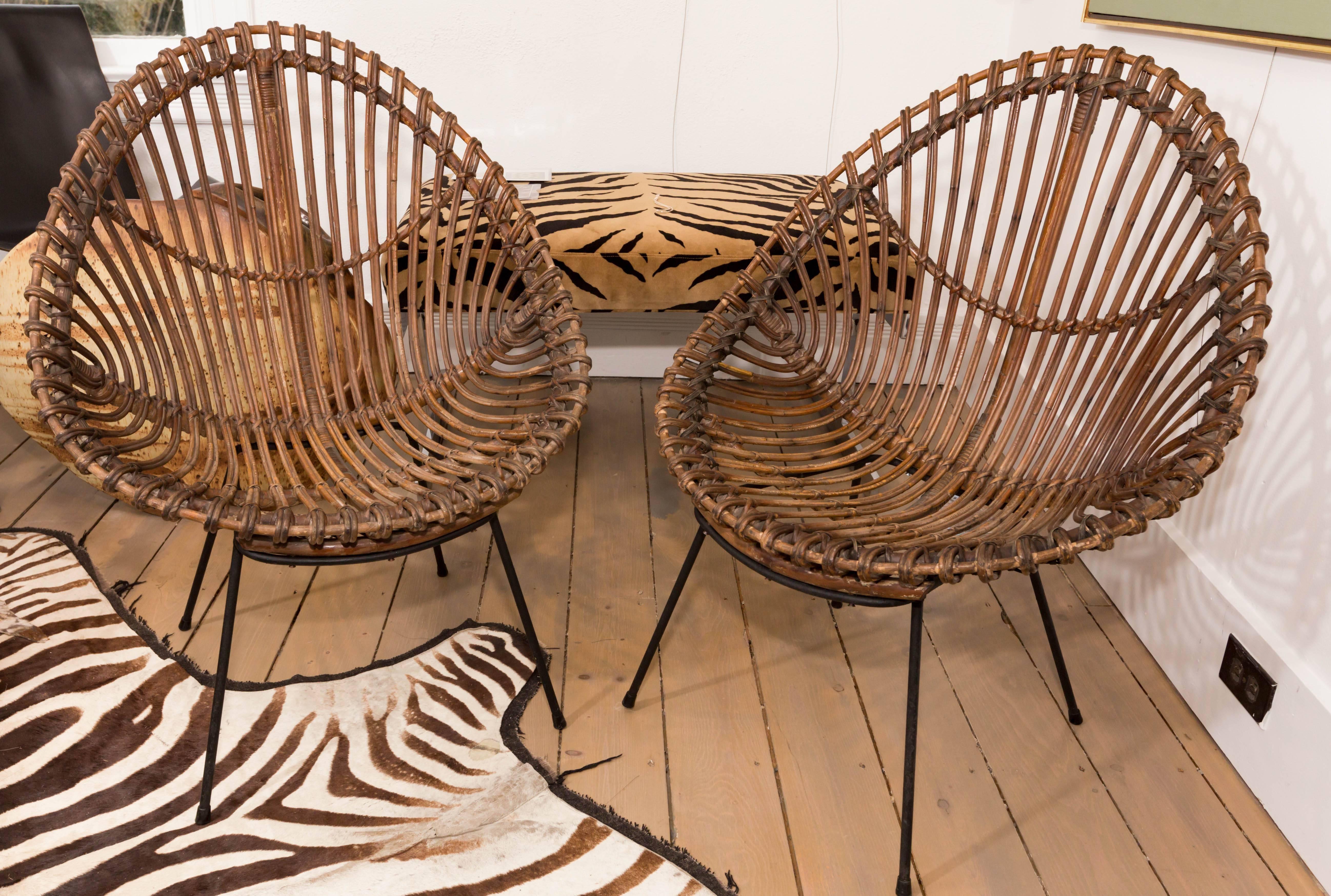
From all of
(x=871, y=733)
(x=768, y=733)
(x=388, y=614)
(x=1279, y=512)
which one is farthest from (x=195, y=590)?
(x=1279, y=512)

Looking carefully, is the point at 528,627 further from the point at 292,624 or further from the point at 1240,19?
the point at 1240,19

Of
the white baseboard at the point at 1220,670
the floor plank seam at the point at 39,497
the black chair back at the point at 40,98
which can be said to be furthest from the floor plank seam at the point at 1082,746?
the black chair back at the point at 40,98

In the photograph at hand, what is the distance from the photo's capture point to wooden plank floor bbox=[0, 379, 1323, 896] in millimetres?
1319

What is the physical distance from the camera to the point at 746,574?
6.32 ft

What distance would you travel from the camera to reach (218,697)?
4.24 feet

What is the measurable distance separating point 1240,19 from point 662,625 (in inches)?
50.4

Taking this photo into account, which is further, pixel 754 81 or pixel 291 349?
pixel 754 81

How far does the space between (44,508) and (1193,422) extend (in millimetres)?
2326

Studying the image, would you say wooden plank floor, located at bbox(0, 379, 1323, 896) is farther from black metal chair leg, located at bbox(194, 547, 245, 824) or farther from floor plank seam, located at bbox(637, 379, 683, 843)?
black metal chair leg, located at bbox(194, 547, 245, 824)

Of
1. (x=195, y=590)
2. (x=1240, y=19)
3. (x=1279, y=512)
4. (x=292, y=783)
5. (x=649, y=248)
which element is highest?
(x=1240, y=19)

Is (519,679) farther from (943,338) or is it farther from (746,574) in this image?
(943,338)

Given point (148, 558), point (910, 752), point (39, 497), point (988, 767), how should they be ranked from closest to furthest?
point (910, 752), point (988, 767), point (148, 558), point (39, 497)

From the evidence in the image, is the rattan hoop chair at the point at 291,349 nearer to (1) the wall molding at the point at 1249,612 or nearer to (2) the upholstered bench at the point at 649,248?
(2) the upholstered bench at the point at 649,248

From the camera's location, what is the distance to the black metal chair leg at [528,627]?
Result: 1.36 m
